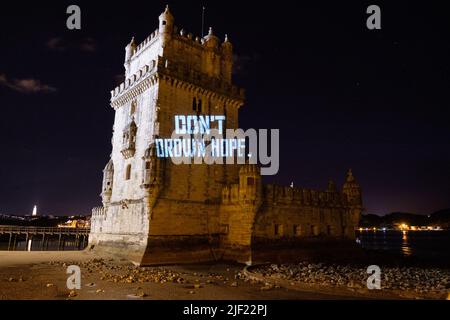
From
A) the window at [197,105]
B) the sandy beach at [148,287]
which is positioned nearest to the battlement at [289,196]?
the window at [197,105]

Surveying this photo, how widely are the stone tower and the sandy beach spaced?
4.90m

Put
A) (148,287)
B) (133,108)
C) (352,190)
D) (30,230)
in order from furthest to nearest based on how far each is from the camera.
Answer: (30,230) → (352,190) → (133,108) → (148,287)

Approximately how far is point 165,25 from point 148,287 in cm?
2184

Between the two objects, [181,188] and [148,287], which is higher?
[181,188]

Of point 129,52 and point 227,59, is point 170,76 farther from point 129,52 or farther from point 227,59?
point 129,52

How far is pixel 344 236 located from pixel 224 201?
15055mm

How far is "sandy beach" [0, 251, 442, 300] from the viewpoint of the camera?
14469 millimetres

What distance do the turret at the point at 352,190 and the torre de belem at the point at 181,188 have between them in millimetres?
5443

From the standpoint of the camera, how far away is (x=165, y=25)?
29.5 meters

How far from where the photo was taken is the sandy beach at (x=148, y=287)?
1447cm

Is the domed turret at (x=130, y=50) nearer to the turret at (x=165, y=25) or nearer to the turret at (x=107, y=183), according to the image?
the turret at (x=165, y=25)

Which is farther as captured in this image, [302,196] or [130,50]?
[130,50]

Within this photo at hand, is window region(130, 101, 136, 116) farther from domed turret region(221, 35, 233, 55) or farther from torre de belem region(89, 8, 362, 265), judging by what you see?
domed turret region(221, 35, 233, 55)

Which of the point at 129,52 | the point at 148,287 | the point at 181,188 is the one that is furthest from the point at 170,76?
the point at 148,287
